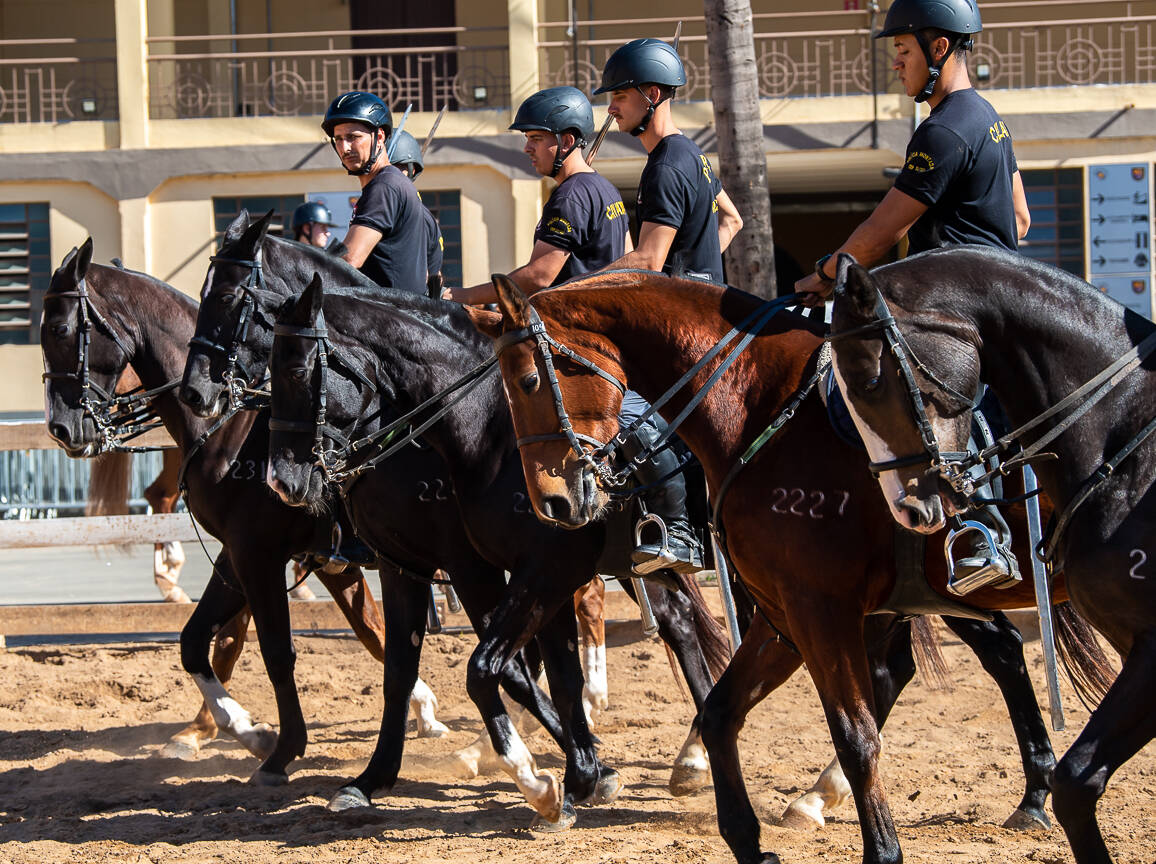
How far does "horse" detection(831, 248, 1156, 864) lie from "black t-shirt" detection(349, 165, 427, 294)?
3.28m

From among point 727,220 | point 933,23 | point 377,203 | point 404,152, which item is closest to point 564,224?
point 727,220

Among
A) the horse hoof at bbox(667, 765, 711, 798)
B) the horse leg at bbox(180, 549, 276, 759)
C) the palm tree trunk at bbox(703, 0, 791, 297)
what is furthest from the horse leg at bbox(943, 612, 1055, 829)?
the palm tree trunk at bbox(703, 0, 791, 297)

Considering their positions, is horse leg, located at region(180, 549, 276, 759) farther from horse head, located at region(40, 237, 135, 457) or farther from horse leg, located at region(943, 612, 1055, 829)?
horse leg, located at region(943, 612, 1055, 829)

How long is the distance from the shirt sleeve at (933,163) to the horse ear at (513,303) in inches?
53.0

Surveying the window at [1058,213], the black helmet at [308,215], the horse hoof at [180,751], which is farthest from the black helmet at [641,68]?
the window at [1058,213]

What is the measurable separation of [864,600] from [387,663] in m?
2.60

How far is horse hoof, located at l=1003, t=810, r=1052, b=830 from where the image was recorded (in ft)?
17.9

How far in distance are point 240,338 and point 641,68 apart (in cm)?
220

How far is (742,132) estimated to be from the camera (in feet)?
32.5

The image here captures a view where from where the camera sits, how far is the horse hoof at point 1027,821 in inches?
215

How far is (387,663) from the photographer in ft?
20.4

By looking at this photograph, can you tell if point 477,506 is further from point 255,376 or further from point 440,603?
point 440,603

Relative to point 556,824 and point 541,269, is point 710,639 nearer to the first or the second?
point 556,824

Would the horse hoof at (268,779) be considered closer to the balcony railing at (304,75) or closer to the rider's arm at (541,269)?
the rider's arm at (541,269)
